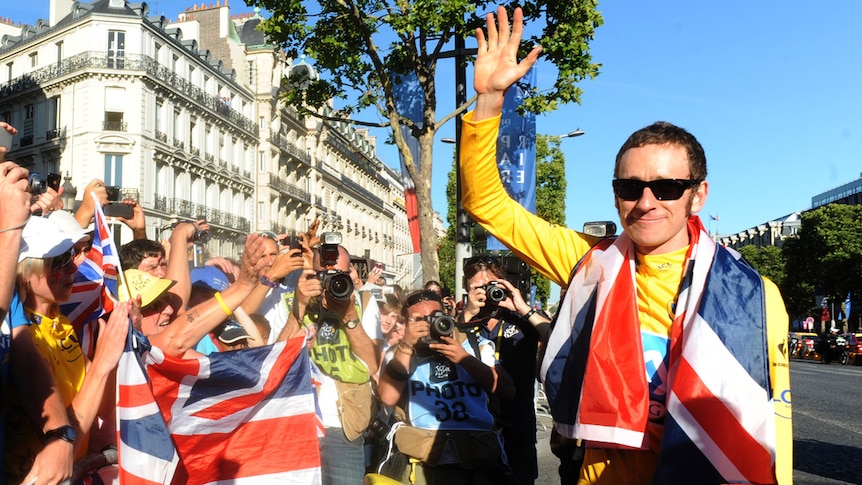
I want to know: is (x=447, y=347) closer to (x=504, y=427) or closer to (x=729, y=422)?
(x=504, y=427)

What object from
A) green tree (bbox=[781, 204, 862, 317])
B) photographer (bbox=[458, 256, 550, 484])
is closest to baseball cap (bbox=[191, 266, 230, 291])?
photographer (bbox=[458, 256, 550, 484])

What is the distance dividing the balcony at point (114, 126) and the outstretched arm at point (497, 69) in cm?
4314

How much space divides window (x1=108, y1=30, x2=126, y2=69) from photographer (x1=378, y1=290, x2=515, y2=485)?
141ft

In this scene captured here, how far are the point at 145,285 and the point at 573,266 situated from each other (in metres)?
2.29

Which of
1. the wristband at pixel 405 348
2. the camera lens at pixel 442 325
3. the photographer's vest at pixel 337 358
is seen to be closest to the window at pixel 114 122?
the photographer's vest at pixel 337 358

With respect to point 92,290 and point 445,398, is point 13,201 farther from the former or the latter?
point 445,398

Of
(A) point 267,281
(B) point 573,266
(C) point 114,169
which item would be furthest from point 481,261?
(C) point 114,169

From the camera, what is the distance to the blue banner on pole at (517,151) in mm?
12578

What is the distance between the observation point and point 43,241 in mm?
3203

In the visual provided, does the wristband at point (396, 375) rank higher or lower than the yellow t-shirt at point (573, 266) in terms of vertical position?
lower

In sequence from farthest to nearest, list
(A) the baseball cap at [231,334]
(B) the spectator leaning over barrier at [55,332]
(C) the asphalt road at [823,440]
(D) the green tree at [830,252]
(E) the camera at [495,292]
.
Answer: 1. (D) the green tree at [830,252]
2. (C) the asphalt road at [823,440]
3. (A) the baseball cap at [231,334]
4. (E) the camera at [495,292]
5. (B) the spectator leaning over barrier at [55,332]

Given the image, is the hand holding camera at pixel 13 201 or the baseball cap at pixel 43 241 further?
the baseball cap at pixel 43 241

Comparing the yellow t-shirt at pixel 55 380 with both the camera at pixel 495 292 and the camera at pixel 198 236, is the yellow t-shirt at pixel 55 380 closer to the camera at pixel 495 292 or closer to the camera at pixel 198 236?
the camera at pixel 198 236

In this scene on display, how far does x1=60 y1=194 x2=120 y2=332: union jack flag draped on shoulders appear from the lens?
12.2 feet
